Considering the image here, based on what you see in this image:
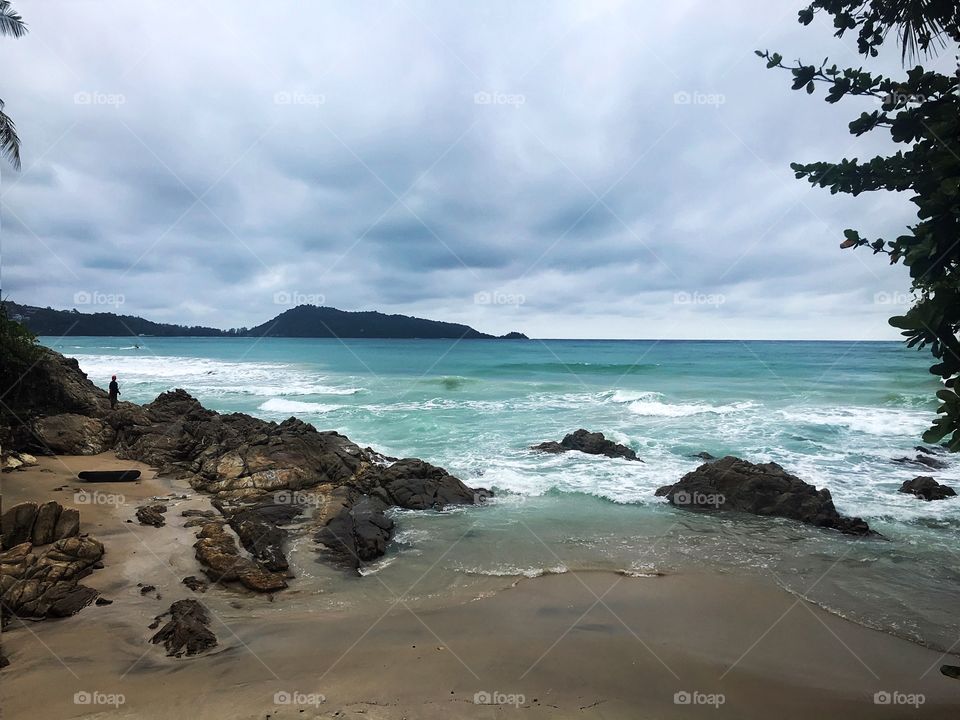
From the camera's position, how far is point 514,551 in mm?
8875

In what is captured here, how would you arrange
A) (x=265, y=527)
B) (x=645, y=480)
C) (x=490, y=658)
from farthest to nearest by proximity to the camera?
1. (x=645, y=480)
2. (x=265, y=527)
3. (x=490, y=658)

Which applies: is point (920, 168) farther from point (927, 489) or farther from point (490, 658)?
point (927, 489)

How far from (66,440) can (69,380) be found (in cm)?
343

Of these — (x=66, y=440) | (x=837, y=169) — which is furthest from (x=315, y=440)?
(x=837, y=169)

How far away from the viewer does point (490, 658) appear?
18.4ft

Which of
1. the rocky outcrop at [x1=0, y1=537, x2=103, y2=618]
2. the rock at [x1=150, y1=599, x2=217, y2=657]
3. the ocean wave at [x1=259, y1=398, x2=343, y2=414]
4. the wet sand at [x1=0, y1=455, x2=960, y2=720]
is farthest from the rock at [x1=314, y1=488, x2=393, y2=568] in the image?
the ocean wave at [x1=259, y1=398, x2=343, y2=414]

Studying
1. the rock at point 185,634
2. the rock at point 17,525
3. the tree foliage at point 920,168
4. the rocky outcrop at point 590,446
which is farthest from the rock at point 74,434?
the tree foliage at point 920,168

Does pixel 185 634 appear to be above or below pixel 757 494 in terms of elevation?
below

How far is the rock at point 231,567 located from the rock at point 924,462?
18.3 meters

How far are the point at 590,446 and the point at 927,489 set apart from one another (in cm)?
861

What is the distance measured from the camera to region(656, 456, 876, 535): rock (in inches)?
412

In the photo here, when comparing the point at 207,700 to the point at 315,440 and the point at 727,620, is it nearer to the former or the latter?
the point at 727,620

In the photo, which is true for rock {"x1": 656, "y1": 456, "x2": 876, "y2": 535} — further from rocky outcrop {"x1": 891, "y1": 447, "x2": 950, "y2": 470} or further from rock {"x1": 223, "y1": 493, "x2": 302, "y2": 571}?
rock {"x1": 223, "y1": 493, "x2": 302, "y2": 571}

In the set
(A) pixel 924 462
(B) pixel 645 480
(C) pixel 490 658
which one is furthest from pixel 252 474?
(A) pixel 924 462
